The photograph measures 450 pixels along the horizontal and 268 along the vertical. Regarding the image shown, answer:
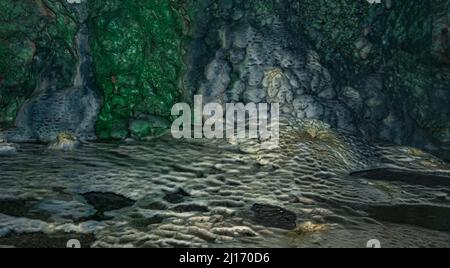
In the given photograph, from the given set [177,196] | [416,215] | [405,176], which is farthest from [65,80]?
[416,215]

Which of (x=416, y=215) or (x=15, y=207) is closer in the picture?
(x=15, y=207)

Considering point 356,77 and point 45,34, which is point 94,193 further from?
point 356,77

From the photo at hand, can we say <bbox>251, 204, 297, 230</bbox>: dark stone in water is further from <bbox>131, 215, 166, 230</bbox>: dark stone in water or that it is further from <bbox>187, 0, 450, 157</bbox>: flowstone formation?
<bbox>187, 0, 450, 157</bbox>: flowstone formation

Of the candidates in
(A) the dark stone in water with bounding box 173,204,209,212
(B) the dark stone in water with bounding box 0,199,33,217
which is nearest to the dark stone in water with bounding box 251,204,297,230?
(A) the dark stone in water with bounding box 173,204,209,212

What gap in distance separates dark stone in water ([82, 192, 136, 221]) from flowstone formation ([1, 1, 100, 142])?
152 centimetres

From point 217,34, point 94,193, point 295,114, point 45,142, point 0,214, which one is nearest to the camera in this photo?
point 0,214

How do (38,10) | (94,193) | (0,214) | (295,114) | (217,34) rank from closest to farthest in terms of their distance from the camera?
(0,214) < (94,193) < (38,10) < (295,114) < (217,34)

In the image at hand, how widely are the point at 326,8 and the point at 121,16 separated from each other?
111 inches

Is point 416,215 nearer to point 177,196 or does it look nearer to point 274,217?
point 274,217

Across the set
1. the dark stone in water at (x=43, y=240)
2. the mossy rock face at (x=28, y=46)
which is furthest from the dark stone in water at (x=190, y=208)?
the mossy rock face at (x=28, y=46)

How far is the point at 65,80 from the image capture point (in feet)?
19.0

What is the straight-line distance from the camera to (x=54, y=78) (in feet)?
19.0

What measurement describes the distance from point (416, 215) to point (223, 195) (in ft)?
5.44

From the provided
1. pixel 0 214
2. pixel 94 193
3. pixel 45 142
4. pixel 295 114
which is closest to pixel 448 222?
pixel 295 114
